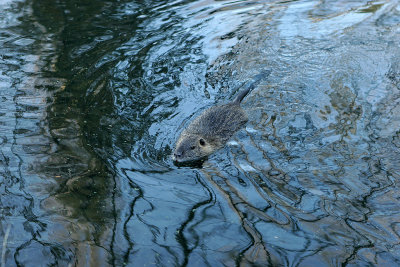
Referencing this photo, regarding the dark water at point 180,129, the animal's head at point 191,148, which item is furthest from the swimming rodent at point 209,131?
the dark water at point 180,129

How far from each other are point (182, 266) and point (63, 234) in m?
1.06

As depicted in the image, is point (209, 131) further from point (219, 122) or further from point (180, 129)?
point (180, 129)

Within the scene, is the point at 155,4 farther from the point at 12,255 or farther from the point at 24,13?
the point at 12,255

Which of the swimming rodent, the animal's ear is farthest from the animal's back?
the animal's ear

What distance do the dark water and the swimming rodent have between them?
0.14 metres

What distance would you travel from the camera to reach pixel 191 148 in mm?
5230

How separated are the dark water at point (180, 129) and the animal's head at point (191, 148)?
0.13 meters

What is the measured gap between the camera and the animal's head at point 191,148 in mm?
5162

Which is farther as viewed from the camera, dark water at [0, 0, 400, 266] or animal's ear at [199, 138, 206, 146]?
animal's ear at [199, 138, 206, 146]

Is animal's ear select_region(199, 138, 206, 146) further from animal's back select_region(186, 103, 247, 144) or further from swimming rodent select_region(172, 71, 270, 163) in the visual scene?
animal's back select_region(186, 103, 247, 144)

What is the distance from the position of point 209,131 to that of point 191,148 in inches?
18.5

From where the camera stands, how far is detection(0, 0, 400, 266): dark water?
12.9 feet

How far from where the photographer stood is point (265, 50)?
7766 mm

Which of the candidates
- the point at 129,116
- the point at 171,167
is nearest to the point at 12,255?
the point at 171,167
